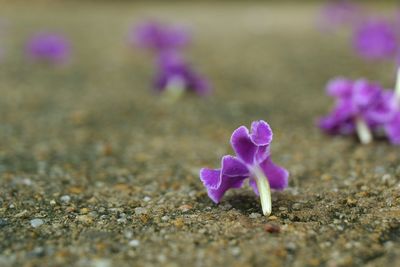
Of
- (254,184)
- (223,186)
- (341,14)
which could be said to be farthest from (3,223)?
(341,14)

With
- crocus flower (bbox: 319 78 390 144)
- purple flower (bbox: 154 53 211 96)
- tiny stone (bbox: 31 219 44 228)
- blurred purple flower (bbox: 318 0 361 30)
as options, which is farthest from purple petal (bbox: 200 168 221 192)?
blurred purple flower (bbox: 318 0 361 30)

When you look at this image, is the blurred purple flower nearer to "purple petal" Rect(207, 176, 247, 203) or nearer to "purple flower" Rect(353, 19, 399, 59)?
"purple flower" Rect(353, 19, 399, 59)

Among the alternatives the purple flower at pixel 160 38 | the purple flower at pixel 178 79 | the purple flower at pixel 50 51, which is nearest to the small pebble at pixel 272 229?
the purple flower at pixel 178 79

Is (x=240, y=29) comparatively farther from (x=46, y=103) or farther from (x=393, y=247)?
(x=393, y=247)

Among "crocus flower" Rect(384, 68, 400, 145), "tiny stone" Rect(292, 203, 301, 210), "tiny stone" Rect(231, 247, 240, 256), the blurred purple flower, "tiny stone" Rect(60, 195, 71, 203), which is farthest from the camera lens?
the blurred purple flower

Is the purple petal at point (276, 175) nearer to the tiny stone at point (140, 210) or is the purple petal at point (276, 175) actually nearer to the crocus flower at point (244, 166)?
the crocus flower at point (244, 166)

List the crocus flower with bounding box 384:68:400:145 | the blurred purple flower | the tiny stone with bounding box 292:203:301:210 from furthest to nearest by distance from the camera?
1. the blurred purple flower
2. the crocus flower with bounding box 384:68:400:145
3. the tiny stone with bounding box 292:203:301:210

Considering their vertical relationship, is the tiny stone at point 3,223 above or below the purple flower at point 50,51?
below
